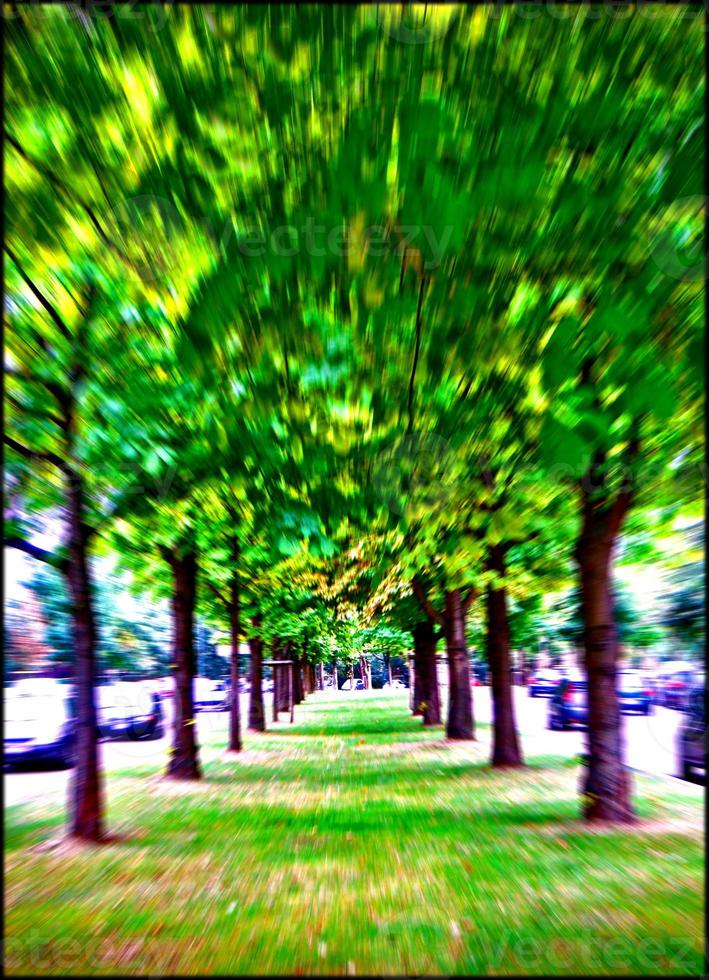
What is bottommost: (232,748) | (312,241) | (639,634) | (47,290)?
(232,748)

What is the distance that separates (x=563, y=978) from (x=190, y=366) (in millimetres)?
4973

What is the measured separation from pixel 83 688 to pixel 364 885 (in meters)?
4.22

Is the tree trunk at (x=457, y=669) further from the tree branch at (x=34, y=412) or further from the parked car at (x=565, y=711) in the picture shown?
the tree branch at (x=34, y=412)

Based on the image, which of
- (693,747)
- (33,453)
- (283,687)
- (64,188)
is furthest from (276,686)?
(64,188)

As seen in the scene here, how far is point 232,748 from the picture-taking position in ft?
64.1

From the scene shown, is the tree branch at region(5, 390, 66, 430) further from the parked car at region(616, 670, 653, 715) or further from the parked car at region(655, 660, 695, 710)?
the parked car at region(616, 670, 653, 715)

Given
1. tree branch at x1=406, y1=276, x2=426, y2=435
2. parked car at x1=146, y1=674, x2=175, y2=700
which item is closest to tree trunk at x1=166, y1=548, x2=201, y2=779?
tree branch at x1=406, y1=276, x2=426, y2=435

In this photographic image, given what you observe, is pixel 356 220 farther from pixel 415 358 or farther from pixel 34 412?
pixel 34 412

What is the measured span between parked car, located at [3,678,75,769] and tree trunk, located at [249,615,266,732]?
21.6 ft

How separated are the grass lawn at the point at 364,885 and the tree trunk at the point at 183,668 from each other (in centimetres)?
179

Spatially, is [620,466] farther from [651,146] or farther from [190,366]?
[190,366]

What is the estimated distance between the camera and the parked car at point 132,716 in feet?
76.9

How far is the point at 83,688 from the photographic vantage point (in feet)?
29.5

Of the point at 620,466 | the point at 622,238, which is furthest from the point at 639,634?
the point at 622,238
